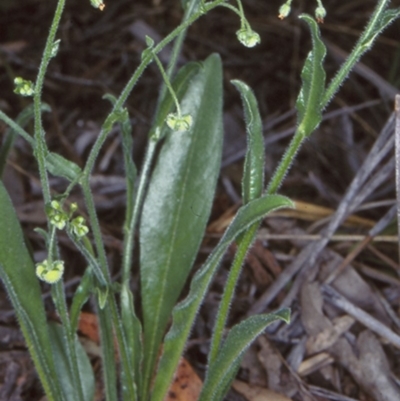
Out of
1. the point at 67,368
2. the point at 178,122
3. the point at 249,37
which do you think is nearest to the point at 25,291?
the point at 67,368

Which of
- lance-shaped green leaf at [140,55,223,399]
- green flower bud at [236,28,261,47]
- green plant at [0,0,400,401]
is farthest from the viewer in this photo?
lance-shaped green leaf at [140,55,223,399]

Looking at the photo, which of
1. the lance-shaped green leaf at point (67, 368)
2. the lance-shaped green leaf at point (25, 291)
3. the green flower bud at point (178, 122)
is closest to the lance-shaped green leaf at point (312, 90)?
the green flower bud at point (178, 122)

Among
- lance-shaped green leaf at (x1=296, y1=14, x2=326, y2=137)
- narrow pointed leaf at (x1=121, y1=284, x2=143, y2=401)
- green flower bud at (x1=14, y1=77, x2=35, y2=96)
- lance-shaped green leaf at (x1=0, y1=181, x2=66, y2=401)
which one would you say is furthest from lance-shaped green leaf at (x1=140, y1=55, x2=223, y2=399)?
green flower bud at (x1=14, y1=77, x2=35, y2=96)

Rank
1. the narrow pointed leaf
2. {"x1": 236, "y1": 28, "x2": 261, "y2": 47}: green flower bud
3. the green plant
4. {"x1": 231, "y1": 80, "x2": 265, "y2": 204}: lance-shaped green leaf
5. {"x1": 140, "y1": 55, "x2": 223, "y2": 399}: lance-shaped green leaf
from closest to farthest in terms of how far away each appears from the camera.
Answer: {"x1": 236, "y1": 28, "x2": 261, "y2": 47}: green flower bud → the green plant → {"x1": 231, "y1": 80, "x2": 265, "y2": 204}: lance-shaped green leaf → the narrow pointed leaf → {"x1": 140, "y1": 55, "x2": 223, "y2": 399}: lance-shaped green leaf

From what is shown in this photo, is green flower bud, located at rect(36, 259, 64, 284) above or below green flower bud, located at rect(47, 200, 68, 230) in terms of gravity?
below

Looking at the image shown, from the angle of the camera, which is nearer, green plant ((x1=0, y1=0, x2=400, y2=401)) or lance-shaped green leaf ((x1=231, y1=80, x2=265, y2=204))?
green plant ((x1=0, y1=0, x2=400, y2=401))

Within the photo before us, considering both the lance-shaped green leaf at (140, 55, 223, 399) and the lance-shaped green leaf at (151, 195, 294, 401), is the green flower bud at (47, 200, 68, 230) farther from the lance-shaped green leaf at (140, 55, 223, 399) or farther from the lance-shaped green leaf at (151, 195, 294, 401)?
the lance-shaped green leaf at (140, 55, 223, 399)
